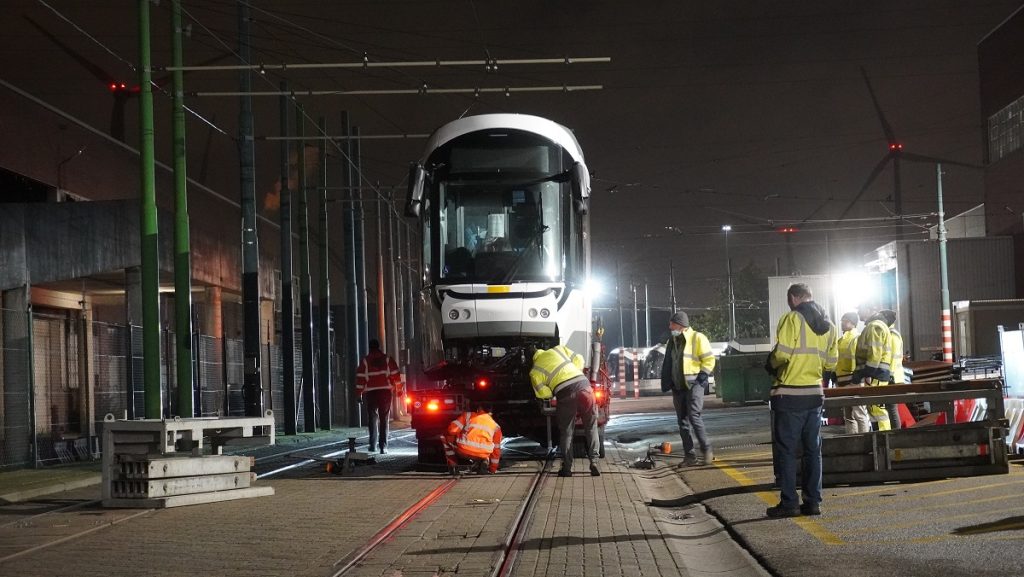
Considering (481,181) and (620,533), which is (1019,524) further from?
(481,181)

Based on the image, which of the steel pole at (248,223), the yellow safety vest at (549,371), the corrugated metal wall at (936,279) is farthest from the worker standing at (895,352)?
the corrugated metal wall at (936,279)

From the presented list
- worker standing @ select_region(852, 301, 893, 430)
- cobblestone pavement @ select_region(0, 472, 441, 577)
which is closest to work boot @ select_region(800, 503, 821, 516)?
cobblestone pavement @ select_region(0, 472, 441, 577)

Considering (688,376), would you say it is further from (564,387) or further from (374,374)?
(374,374)

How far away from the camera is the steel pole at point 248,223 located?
995 inches

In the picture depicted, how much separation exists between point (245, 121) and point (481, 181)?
9708 mm

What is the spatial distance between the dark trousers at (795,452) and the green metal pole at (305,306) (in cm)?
2201

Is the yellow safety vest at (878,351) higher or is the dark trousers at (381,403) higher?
the yellow safety vest at (878,351)

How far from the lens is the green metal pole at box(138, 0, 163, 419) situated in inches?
823

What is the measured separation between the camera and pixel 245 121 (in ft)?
85.3

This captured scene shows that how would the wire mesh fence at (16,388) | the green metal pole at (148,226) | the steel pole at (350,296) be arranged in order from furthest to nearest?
the steel pole at (350,296)
the green metal pole at (148,226)
the wire mesh fence at (16,388)

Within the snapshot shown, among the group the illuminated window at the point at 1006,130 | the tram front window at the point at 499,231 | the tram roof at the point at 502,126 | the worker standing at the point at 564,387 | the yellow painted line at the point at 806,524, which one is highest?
the illuminated window at the point at 1006,130

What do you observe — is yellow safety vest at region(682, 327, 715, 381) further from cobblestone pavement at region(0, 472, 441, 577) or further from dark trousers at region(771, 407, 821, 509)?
dark trousers at region(771, 407, 821, 509)

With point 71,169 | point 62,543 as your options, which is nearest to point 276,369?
point 71,169

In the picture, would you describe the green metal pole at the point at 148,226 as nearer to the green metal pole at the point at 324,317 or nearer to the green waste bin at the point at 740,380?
the green metal pole at the point at 324,317
